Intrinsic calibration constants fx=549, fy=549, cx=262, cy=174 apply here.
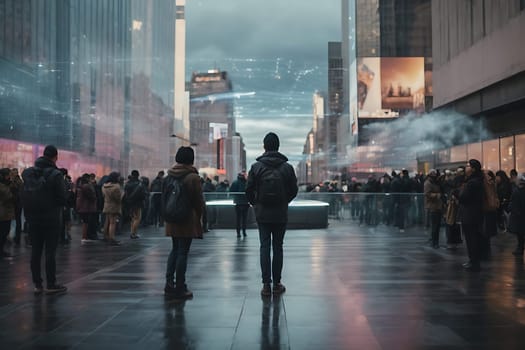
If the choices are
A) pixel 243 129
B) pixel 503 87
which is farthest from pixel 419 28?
pixel 503 87

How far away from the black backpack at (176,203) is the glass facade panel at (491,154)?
23.2 meters

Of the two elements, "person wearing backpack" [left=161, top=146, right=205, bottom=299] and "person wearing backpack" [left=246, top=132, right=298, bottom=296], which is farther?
"person wearing backpack" [left=246, top=132, right=298, bottom=296]

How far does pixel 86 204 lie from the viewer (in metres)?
13.2

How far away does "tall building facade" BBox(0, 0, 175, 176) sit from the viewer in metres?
28.2

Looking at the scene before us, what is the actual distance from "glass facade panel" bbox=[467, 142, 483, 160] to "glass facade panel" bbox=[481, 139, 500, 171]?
565 millimetres

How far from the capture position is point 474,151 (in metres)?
29.1

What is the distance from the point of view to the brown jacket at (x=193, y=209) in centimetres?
639

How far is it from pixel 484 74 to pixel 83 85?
24.0 m

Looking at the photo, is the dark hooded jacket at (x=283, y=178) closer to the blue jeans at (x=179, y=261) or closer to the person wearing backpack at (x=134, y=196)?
the blue jeans at (x=179, y=261)

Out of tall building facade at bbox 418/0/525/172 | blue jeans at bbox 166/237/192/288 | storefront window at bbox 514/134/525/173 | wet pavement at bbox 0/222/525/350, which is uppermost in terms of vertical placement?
tall building facade at bbox 418/0/525/172

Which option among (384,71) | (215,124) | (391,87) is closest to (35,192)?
(215,124)

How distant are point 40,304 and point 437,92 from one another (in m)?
29.5

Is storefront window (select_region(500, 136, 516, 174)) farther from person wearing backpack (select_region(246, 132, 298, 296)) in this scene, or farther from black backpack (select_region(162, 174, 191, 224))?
black backpack (select_region(162, 174, 191, 224))

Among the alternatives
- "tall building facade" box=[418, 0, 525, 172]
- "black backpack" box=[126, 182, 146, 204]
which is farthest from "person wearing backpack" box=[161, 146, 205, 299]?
"tall building facade" box=[418, 0, 525, 172]
